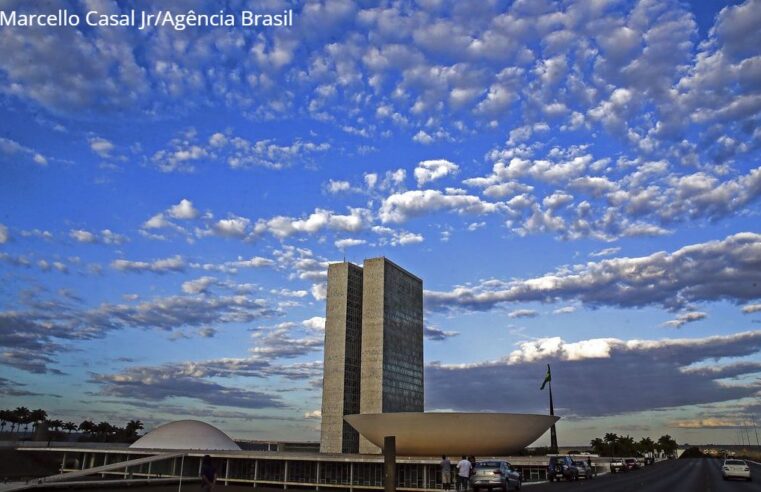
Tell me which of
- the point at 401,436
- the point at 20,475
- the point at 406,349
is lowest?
the point at 20,475

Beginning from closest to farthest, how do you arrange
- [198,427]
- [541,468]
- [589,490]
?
[589,490] → [541,468] → [198,427]

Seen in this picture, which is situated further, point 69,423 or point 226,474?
point 69,423

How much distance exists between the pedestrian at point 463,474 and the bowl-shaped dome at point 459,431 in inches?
1658

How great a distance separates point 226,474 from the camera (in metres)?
101

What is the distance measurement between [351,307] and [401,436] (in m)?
67.7

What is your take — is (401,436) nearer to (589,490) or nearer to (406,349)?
(589,490)

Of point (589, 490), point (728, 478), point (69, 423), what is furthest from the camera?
point (69, 423)

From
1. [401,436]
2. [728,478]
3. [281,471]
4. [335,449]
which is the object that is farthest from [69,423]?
[728,478]

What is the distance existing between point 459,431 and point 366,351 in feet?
222

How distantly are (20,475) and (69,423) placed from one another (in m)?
85.5

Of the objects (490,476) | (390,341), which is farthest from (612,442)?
(490,476)

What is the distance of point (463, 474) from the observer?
31234 mm

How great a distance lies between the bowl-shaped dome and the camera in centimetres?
7562

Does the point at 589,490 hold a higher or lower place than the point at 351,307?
lower
